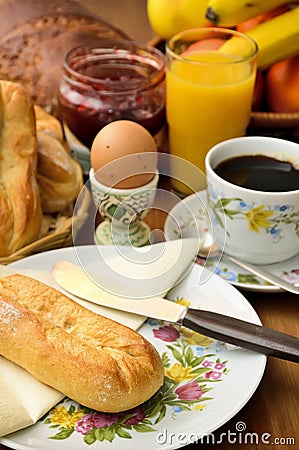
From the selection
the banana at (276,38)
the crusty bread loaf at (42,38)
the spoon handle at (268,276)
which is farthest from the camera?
the crusty bread loaf at (42,38)

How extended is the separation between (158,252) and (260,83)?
1.52 feet

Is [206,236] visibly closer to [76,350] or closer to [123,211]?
[123,211]

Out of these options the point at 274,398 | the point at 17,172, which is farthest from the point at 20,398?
the point at 17,172

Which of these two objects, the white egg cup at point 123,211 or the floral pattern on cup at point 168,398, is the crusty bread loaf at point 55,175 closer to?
the white egg cup at point 123,211

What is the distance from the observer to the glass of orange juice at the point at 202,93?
4.00ft

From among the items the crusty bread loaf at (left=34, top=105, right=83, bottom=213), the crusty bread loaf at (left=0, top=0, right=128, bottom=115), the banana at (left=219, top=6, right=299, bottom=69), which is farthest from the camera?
the crusty bread loaf at (left=0, top=0, right=128, bottom=115)

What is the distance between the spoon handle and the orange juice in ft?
0.52

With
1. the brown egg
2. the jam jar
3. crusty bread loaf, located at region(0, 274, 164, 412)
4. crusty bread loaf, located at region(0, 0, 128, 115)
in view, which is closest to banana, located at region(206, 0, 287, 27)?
the jam jar

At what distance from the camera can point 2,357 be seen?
0.87 metres

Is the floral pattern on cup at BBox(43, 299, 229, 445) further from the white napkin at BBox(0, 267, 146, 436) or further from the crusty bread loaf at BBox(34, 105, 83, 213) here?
the crusty bread loaf at BBox(34, 105, 83, 213)

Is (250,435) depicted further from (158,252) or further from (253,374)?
(158,252)

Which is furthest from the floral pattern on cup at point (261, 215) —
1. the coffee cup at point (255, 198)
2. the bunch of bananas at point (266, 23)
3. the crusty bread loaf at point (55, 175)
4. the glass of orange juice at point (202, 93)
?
the bunch of bananas at point (266, 23)

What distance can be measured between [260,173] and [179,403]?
0.41 meters

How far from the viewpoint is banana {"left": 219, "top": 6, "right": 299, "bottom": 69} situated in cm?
130
